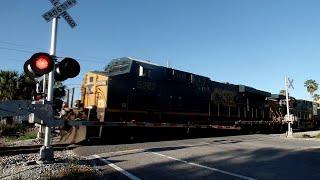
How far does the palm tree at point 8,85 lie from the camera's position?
112ft

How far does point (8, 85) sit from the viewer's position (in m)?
34.6

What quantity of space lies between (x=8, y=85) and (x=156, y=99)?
64.6ft

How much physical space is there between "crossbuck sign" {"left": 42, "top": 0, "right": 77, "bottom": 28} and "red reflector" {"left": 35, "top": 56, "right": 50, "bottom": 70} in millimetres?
1335

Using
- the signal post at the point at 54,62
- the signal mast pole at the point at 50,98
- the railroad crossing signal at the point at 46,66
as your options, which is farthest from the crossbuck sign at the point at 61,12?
the railroad crossing signal at the point at 46,66

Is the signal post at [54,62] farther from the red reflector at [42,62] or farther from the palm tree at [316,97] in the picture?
Answer: the palm tree at [316,97]

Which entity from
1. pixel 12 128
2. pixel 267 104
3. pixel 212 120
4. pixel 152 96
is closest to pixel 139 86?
pixel 152 96

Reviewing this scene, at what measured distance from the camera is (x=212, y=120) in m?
24.8

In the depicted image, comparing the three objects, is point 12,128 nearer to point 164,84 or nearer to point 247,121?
point 164,84

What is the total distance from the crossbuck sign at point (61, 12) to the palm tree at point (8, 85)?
1065 inches

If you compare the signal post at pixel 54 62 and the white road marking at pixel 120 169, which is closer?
the white road marking at pixel 120 169

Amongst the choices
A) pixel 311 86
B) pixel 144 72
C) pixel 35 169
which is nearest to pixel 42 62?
pixel 35 169

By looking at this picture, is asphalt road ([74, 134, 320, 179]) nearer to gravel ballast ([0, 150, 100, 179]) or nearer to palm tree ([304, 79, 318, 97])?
gravel ballast ([0, 150, 100, 179])

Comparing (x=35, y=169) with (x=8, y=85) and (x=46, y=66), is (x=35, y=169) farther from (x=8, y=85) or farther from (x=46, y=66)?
(x=8, y=85)

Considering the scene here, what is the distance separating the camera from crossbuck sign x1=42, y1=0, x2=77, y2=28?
368 inches
